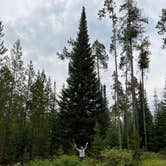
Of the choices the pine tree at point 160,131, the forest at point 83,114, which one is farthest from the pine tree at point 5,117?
the pine tree at point 160,131

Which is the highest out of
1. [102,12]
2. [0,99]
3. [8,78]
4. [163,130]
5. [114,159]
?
[102,12]

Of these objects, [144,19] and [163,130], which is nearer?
[144,19]

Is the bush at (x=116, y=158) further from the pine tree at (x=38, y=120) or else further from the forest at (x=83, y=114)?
the pine tree at (x=38, y=120)

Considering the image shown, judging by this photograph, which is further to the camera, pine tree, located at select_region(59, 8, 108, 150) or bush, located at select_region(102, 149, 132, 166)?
pine tree, located at select_region(59, 8, 108, 150)

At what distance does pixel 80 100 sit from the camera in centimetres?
3522

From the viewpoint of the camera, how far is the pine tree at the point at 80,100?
34125mm

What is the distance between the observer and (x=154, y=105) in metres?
104

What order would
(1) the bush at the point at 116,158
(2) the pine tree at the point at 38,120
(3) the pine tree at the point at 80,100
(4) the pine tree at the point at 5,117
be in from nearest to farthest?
(1) the bush at the point at 116,158 < (3) the pine tree at the point at 80,100 < (4) the pine tree at the point at 5,117 < (2) the pine tree at the point at 38,120

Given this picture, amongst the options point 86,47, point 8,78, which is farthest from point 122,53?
point 8,78

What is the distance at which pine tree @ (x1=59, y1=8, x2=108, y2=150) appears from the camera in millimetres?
34125

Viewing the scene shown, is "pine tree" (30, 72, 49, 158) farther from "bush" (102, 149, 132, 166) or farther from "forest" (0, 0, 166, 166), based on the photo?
"bush" (102, 149, 132, 166)

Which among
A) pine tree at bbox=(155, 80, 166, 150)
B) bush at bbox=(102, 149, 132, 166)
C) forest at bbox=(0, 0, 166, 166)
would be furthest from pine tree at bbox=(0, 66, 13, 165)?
bush at bbox=(102, 149, 132, 166)

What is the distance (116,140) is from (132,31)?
63.8 ft

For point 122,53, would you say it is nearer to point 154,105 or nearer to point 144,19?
point 144,19
